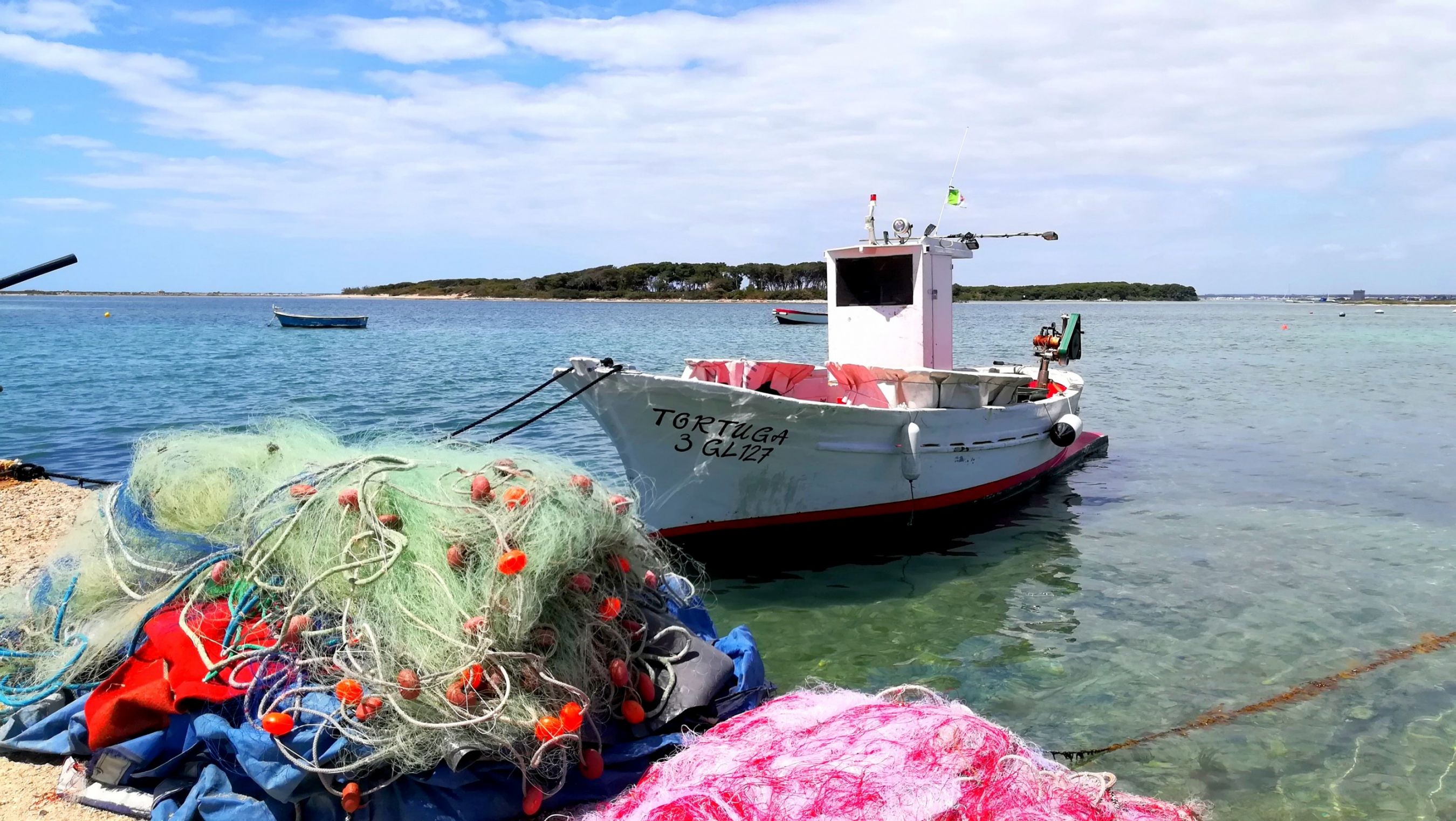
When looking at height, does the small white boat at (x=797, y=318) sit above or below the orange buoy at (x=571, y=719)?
above

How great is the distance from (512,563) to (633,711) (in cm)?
94

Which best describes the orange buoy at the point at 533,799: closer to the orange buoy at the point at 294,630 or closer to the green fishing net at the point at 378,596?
the green fishing net at the point at 378,596

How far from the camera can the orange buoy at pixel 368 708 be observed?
3.48 metres

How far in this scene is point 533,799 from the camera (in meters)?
3.68

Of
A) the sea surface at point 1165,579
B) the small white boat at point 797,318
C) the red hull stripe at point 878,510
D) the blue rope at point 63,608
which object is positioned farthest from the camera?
the small white boat at point 797,318

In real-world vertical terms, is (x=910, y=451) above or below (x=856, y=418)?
below

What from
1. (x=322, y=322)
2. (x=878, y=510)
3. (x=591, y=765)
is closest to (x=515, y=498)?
(x=591, y=765)

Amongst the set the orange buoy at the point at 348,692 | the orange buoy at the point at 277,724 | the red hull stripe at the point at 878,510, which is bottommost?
the red hull stripe at the point at 878,510

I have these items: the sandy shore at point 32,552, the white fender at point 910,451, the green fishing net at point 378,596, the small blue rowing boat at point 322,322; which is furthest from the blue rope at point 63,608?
the small blue rowing boat at point 322,322

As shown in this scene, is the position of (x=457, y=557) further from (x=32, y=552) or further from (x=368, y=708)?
(x=32, y=552)

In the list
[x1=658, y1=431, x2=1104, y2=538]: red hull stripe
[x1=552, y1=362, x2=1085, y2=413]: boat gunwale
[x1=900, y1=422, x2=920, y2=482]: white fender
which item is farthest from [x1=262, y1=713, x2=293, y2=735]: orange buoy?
[x1=900, y1=422, x2=920, y2=482]: white fender

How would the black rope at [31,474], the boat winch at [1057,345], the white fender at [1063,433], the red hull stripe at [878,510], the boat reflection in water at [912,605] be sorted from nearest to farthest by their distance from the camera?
the boat reflection in water at [912,605], the red hull stripe at [878,510], the black rope at [31,474], the white fender at [1063,433], the boat winch at [1057,345]

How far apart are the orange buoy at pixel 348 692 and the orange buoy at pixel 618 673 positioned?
1.04 metres

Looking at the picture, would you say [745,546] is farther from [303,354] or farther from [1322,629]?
[303,354]
